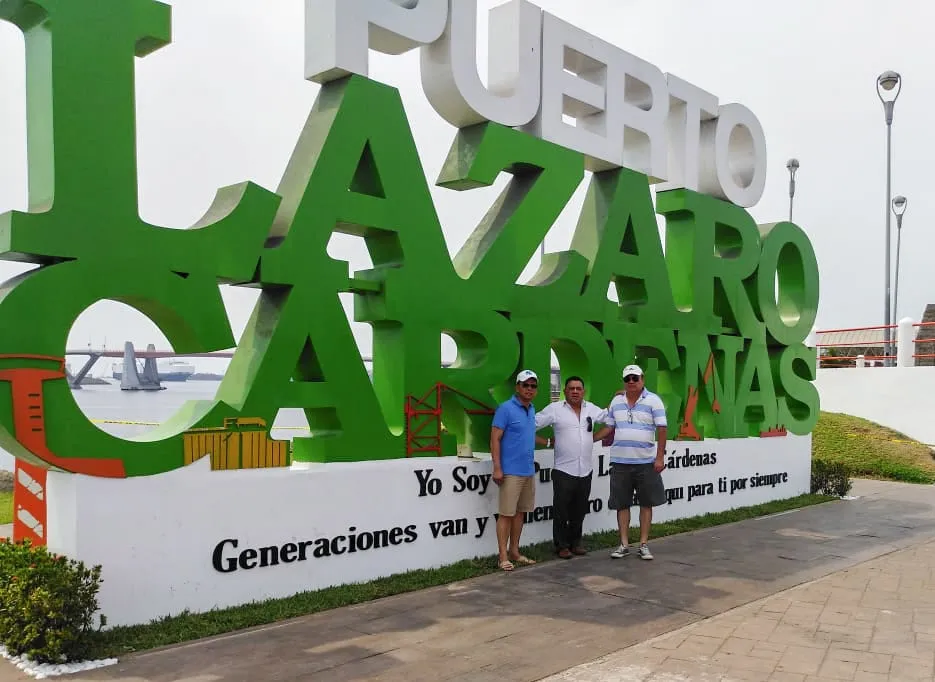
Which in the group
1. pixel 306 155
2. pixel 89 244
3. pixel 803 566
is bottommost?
pixel 803 566

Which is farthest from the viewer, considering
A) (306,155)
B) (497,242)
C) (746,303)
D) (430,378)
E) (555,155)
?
(746,303)

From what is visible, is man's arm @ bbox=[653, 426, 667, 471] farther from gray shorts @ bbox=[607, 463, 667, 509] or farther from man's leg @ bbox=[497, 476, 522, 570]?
man's leg @ bbox=[497, 476, 522, 570]

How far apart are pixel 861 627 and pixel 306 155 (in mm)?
5305

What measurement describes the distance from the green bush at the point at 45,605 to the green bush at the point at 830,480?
1066cm

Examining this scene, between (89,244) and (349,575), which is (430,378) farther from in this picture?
(89,244)

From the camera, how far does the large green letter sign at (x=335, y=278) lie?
18.0 feet

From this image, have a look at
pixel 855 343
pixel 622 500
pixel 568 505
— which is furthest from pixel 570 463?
pixel 855 343

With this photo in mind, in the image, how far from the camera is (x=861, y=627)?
237 inches

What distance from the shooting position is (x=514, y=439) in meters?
7.61

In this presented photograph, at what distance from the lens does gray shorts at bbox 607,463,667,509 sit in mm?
8062

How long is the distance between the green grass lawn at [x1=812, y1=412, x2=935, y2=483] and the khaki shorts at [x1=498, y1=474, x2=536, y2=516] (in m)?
9.49

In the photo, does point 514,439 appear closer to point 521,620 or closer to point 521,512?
point 521,512

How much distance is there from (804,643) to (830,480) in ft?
26.0

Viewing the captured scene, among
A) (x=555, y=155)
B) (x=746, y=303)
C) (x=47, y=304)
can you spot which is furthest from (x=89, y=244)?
(x=746, y=303)
